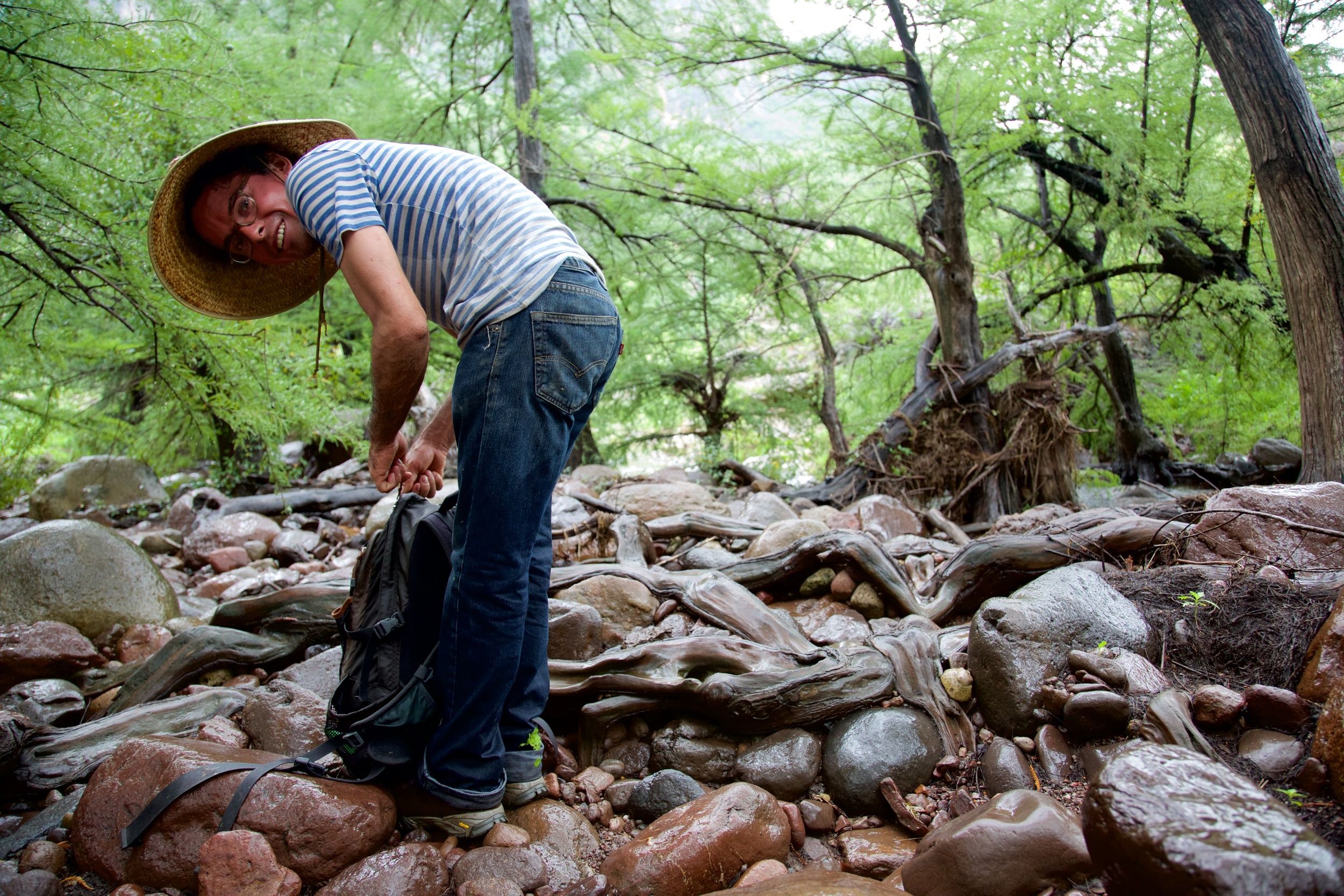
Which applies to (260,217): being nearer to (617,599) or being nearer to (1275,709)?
(617,599)

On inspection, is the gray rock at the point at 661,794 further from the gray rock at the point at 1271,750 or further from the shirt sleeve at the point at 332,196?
the shirt sleeve at the point at 332,196

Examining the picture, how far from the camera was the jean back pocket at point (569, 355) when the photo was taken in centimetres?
191

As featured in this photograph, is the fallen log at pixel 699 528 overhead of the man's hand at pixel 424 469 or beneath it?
beneath

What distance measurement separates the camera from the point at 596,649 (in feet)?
10.2

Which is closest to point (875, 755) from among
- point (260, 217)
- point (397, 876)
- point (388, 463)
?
point (397, 876)

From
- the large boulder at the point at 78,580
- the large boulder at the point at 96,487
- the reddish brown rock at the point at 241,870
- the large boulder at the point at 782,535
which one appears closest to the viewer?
the reddish brown rock at the point at 241,870

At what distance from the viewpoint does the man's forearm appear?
182 cm

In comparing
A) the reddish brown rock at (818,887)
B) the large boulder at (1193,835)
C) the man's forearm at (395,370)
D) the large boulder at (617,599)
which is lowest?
the reddish brown rock at (818,887)

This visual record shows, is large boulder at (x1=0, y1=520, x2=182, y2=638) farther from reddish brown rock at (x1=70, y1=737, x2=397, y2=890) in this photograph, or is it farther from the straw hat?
the straw hat

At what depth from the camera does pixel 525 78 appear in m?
8.57

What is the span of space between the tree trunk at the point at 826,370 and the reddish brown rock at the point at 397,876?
6.42 metres

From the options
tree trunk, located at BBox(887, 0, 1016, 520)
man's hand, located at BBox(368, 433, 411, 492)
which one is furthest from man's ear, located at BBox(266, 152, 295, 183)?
tree trunk, located at BBox(887, 0, 1016, 520)

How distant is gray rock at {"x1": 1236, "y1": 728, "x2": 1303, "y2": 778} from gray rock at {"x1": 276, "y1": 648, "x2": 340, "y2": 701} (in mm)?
3094

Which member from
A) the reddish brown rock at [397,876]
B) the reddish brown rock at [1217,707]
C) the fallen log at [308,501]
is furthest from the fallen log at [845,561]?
the fallen log at [308,501]
